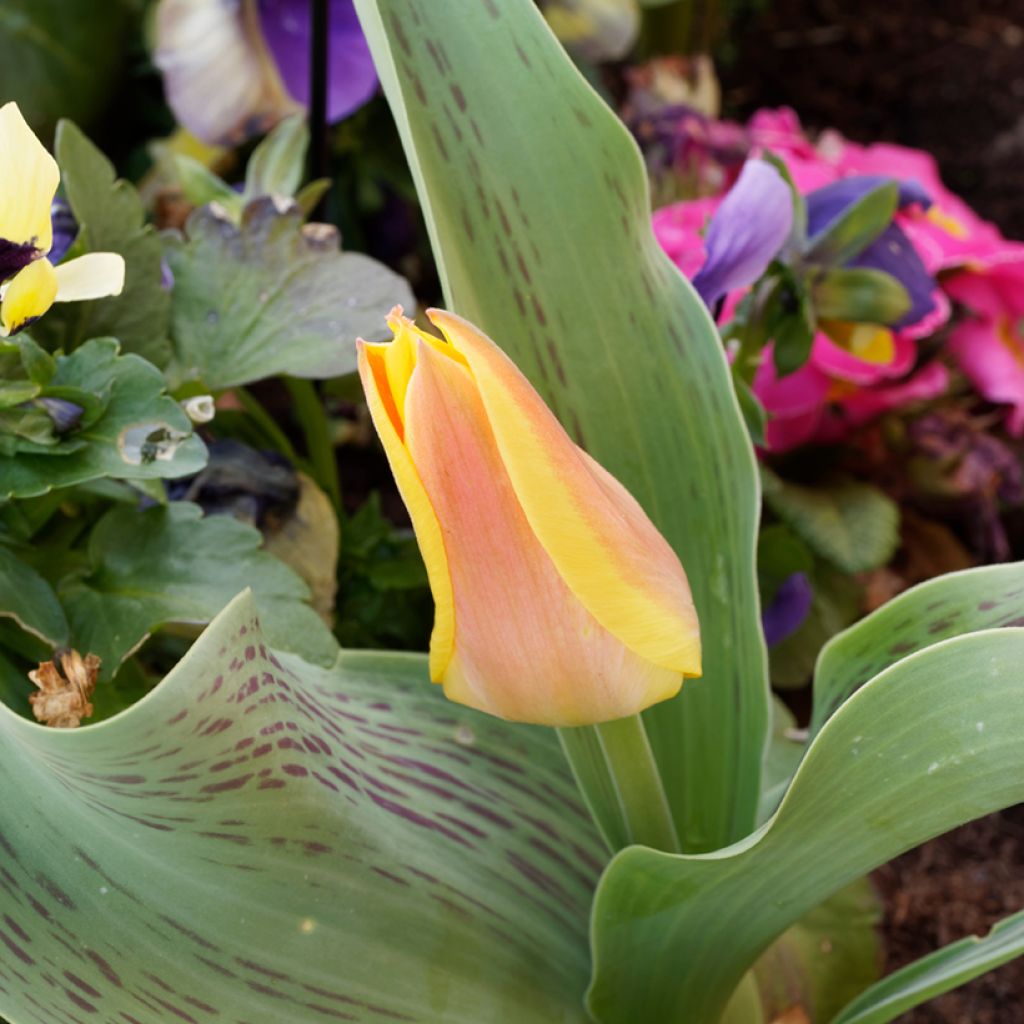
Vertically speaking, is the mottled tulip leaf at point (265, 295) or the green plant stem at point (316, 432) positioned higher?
the mottled tulip leaf at point (265, 295)

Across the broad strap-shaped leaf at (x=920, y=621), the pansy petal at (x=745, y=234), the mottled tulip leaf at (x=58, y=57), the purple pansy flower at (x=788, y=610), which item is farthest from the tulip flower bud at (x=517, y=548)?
the mottled tulip leaf at (x=58, y=57)

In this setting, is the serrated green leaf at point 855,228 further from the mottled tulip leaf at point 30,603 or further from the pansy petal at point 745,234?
the mottled tulip leaf at point 30,603

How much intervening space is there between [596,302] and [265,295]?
157 mm

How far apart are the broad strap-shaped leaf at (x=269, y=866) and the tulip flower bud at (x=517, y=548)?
0.06m

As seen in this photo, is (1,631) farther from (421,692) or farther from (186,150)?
(186,150)

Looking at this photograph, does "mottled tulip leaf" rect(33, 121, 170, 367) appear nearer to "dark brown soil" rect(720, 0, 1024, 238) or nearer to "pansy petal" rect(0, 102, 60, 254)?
"pansy petal" rect(0, 102, 60, 254)

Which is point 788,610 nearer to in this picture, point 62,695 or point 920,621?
point 920,621

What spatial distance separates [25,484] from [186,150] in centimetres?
54

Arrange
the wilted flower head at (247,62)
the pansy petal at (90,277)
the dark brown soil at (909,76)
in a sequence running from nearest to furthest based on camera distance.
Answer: the pansy petal at (90,277) → the wilted flower head at (247,62) → the dark brown soil at (909,76)

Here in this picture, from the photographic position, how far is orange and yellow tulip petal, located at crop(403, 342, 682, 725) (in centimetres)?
29

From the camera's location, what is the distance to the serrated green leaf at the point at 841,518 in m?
0.69

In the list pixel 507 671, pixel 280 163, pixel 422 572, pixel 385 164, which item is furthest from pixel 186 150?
pixel 507 671

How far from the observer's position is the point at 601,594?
1.03 ft

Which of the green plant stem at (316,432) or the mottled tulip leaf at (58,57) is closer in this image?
the green plant stem at (316,432)
